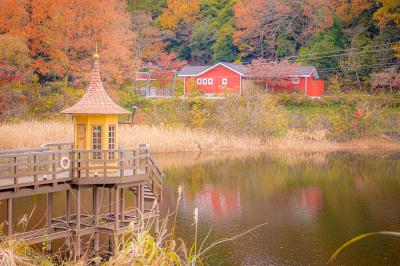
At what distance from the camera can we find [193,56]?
63000 millimetres

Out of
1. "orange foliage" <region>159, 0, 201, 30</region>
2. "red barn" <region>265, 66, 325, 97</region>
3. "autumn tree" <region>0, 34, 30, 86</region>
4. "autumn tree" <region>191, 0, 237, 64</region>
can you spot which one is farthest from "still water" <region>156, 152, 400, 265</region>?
"orange foliage" <region>159, 0, 201, 30</region>

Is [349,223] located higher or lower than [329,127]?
lower

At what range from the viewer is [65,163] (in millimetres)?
14234

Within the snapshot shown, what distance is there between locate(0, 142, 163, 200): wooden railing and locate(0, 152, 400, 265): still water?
6.11 feet

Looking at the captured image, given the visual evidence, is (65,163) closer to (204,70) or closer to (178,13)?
(204,70)

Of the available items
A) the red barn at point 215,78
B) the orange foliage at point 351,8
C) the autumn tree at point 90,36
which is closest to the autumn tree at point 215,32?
the red barn at point 215,78

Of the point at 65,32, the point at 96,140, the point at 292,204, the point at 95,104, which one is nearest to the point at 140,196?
the point at 96,140

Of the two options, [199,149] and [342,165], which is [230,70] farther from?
[342,165]

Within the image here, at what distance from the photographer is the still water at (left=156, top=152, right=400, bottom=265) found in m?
15.4

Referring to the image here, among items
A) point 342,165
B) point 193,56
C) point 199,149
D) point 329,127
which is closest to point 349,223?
point 342,165

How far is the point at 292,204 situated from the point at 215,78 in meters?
26.8

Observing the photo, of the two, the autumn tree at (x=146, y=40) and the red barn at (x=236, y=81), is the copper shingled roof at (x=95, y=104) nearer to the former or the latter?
the red barn at (x=236, y=81)

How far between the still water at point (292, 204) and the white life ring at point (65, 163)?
3.95m

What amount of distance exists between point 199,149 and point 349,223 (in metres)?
17.1
